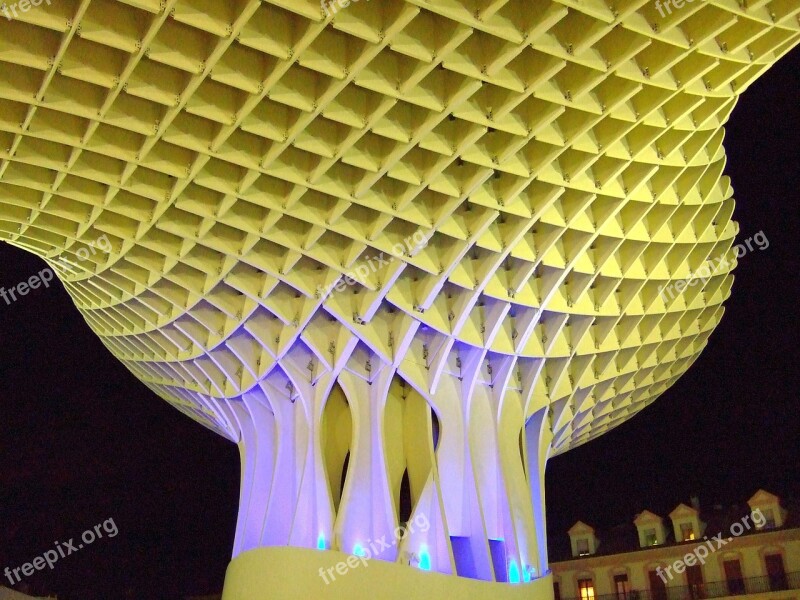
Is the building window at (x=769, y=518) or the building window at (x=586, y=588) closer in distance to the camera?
the building window at (x=769, y=518)

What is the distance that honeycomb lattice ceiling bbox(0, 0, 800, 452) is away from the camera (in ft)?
43.9

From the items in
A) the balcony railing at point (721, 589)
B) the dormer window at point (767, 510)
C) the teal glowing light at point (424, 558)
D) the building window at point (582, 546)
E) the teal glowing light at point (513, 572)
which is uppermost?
the dormer window at point (767, 510)

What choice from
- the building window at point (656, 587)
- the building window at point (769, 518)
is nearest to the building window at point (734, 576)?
the building window at point (769, 518)

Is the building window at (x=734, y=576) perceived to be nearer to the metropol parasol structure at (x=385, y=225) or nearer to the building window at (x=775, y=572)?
the building window at (x=775, y=572)

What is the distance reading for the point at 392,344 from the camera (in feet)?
67.9

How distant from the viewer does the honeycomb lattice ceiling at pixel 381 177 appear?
1338 cm

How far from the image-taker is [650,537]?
37656 mm

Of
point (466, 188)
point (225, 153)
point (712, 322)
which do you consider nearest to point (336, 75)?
point (225, 153)

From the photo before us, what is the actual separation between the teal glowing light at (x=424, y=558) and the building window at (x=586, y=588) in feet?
70.3

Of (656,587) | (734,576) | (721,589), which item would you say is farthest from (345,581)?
(734,576)

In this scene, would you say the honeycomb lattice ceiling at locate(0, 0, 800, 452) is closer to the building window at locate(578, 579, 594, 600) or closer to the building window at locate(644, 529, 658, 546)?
the building window at locate(644, 529, 658, 546)

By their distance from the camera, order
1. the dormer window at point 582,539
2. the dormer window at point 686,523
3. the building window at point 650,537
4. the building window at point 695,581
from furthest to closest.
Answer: the dormer window at point 582,539, the building window at point 650,537, the dormer window at point 686,523, the building window at point 695,581

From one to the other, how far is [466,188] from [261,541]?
39.8 feet

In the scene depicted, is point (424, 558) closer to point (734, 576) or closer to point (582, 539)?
point (734, 576)
